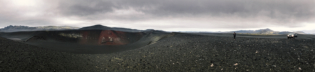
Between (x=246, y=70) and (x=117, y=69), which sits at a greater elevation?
(x=246, y=70)

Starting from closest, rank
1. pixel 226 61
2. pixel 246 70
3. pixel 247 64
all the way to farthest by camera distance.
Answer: pixel 246 70, pixel 247 64, pixel 226 61

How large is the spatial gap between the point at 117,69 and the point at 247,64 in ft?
37.8

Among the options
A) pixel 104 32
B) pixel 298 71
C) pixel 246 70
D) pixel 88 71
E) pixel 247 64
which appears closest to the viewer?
pixel 298 71

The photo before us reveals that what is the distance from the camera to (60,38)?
1628 inches

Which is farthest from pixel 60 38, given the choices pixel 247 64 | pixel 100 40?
pixel 247 64

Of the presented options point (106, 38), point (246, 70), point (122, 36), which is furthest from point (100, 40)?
point (246, 70)

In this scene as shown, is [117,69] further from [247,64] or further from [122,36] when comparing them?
[122,36]

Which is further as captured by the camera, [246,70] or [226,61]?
[226,61]

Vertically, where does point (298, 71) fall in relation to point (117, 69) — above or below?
above

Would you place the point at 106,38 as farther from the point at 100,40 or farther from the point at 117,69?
the point at 117,69

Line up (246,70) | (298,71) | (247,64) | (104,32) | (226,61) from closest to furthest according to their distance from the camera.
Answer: (298,71) → (246,70) → (247,64) → (226,61) → (104,32)

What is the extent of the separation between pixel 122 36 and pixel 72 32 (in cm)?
1666

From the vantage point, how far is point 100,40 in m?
43.1

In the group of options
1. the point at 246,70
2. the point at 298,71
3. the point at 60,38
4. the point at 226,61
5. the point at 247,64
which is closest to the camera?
the point at 298,71
